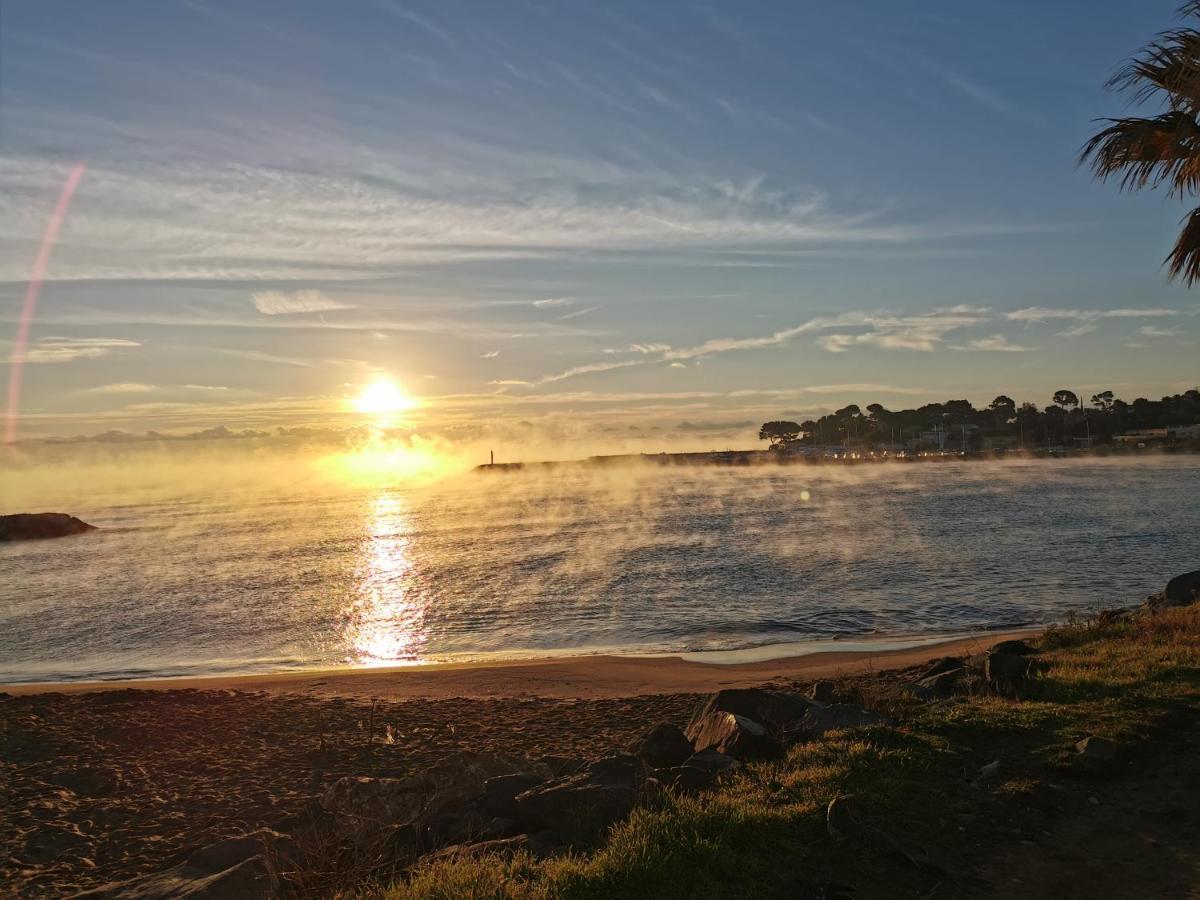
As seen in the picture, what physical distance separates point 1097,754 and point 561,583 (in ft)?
105

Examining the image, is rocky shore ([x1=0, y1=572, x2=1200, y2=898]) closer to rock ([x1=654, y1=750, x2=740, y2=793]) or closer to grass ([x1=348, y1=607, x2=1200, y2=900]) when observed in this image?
rock ([x1=654, y1=750, x2=740, y2=793])

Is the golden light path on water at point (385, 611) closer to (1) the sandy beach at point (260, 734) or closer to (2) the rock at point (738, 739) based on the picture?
(1) the sandy beach at point (260, 734)

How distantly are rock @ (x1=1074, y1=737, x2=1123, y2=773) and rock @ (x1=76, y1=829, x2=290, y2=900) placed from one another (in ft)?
26.8

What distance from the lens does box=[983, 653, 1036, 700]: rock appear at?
12469 mm

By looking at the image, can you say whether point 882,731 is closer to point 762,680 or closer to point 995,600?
point 762,680

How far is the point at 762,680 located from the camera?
19.7m

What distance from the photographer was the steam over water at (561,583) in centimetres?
2788

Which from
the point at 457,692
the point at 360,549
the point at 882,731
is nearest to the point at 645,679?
the point at 457,692

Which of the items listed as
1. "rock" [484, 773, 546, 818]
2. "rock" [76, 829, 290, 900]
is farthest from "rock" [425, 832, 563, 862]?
"rock" [76, 829, 290, 900]

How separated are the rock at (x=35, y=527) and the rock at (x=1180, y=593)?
317ft

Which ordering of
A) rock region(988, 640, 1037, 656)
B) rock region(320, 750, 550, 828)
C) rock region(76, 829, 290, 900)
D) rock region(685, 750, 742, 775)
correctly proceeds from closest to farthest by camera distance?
rock region(76, 829, 290, 900), rock region(320, 750, 550, 828), rock region(685, 750, 742, 775), rock region(988, 640, 1037, 656)

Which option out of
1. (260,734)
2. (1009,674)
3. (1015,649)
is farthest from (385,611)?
(1009,674)

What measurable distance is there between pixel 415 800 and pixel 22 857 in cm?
515

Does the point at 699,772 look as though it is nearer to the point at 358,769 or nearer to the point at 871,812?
the point at 871,812
